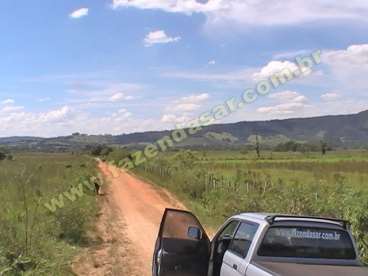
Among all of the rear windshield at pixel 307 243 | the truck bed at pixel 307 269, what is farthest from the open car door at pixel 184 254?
the truck bed at pixel 307 269

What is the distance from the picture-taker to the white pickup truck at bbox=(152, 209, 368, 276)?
6.98 meters

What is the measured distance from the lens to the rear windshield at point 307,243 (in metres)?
7.30

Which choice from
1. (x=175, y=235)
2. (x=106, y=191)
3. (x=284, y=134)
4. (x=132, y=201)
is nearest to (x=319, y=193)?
(x=175, y=235)

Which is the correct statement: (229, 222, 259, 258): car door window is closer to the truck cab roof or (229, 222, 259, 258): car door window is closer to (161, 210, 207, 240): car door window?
the truck cab roof

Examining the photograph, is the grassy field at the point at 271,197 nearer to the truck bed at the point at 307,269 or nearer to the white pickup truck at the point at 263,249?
the white pickup truck at the point at 263,249

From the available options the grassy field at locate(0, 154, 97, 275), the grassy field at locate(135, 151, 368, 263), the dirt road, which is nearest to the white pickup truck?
the grassy field at locate(0, 154, 97, 275)

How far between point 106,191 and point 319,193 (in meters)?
19.4

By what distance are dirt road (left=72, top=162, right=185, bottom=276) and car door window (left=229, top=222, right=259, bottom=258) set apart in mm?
5295

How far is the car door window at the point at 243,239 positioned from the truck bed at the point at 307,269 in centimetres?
48

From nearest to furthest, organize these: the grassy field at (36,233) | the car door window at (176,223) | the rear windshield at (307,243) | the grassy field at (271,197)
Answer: the rear windshield at (307,243), the car door window at (176,223), the grassy field at (36,233), the grassy field at (271,197)

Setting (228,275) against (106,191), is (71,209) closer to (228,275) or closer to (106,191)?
(228,275)

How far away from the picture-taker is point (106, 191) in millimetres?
35125

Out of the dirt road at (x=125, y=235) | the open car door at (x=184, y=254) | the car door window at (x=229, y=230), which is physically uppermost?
the car door window at (x=229, y=230)

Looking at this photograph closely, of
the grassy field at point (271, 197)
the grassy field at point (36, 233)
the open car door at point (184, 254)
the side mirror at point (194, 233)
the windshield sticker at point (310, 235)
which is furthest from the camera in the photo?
the grassy field at point (271, 197)
